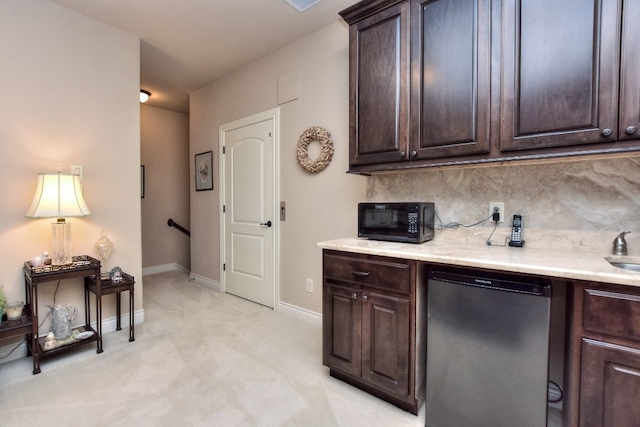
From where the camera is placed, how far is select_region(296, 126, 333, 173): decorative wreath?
2.74 metres

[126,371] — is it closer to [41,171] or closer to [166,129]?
[41,171]

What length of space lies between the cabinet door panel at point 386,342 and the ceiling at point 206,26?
7.62 ft

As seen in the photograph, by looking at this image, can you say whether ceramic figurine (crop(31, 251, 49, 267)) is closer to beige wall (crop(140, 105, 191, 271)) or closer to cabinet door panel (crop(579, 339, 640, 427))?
beige wall (crop(140, 105, 191, 271))

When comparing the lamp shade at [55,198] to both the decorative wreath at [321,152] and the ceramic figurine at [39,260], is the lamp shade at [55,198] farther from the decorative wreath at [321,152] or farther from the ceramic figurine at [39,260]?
the decorative wreath at [321,152]

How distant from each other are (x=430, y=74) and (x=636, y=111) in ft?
3.13

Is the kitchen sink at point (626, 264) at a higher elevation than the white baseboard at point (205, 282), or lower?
higher

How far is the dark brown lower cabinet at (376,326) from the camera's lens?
1.62 meters

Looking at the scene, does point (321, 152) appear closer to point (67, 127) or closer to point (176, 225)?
point (67, 127)

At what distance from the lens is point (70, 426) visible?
5.12 ft

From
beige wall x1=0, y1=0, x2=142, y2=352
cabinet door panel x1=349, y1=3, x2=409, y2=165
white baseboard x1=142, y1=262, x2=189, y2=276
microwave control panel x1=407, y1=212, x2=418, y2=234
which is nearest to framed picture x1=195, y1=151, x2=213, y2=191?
beige wall x1=0, y1=0, x2=142, y2=352

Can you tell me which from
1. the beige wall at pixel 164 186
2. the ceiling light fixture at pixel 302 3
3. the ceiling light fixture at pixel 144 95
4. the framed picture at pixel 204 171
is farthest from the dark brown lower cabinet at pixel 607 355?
the beige wall at pixel 164 186

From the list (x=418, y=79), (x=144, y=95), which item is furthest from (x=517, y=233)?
(x=144, y=95)

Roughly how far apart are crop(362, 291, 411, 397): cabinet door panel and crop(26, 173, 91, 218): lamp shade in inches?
88.1

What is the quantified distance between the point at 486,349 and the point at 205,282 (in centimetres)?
373
